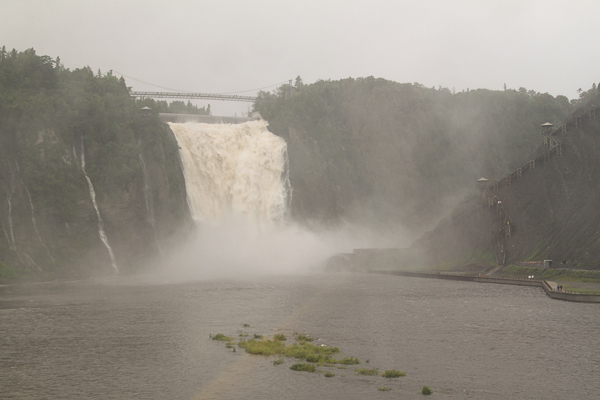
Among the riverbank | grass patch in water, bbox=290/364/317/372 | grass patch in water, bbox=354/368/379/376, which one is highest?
the riverbank

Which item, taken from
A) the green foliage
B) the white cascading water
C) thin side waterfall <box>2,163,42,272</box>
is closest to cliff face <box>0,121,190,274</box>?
thin side waterfall <box>2,163,42,272</box>

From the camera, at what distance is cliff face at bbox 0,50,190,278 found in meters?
74.9

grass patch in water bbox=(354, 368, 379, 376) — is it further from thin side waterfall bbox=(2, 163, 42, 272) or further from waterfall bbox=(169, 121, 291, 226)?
waterfall bbox=(169, 121, 291, 226)

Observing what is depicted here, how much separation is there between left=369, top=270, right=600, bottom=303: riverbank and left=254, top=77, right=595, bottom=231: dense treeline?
34.3 meters

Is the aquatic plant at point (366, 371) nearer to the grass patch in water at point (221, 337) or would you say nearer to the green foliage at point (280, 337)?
the green foliage at point (280, 337)

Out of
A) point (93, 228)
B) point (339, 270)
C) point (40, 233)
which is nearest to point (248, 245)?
point (339, 270)

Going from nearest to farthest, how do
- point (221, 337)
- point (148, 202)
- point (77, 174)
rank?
point (221, 337) → point (77, 174) → point (148, 202)

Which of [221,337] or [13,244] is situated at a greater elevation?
[13,244]

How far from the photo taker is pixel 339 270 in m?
86.6

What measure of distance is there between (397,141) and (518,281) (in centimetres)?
6488

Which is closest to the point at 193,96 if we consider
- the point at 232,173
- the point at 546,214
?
the point at 232,173

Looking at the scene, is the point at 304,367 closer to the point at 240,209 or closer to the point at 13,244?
the point at 13,244

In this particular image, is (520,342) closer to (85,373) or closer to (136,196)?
(85,373)

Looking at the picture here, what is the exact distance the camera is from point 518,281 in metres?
60.1
